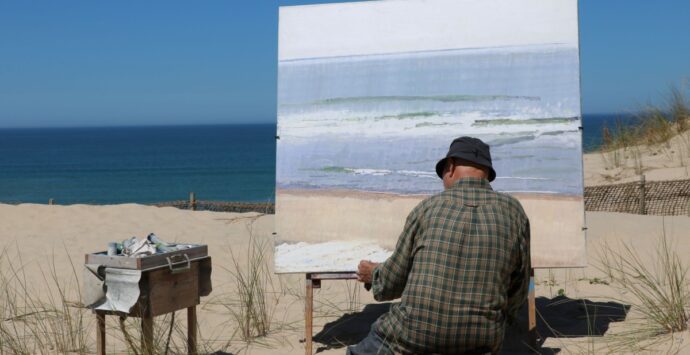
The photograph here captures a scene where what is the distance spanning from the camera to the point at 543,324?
580cm

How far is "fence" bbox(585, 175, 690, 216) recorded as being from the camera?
1100cm

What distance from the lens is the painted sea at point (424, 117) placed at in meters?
5.11

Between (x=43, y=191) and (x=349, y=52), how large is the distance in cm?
3852

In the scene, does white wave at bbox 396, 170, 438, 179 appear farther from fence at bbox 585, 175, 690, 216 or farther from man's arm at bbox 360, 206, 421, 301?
fence at bbox 585, 175, 690, 216

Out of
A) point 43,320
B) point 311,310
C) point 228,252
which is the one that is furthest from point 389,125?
point 228,252

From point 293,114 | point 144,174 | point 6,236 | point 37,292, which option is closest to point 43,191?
point 144,174

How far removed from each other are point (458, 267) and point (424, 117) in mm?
2068

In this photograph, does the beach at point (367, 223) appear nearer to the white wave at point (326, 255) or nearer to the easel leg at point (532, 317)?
the white wave at point (326, 255)

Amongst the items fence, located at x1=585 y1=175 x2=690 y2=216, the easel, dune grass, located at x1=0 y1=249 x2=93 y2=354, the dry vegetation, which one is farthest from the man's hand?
the dry vegetation

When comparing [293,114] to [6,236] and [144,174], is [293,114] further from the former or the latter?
[144,174]

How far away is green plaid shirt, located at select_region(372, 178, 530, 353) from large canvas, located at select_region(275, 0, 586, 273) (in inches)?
63.4

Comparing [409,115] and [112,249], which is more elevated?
[409,115]

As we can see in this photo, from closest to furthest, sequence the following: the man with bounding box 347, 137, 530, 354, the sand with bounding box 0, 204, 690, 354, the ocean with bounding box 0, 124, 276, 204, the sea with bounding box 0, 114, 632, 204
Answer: the man with bounding box 347, 137, 530, 354
the sand with bounding box 0, 204, 690, 354
the sea with bounding box 0, 114, 632, 204
the ocean with bounding box 0, 124, 276, 204

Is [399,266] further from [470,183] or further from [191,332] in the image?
[191,332]
